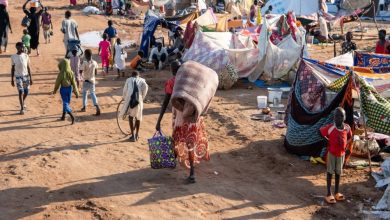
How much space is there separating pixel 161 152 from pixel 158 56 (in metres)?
9.04

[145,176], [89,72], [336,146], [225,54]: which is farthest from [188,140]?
[225,54]

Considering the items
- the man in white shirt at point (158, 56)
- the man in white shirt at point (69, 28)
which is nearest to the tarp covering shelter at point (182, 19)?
the man in white shirt at point (158, 56)

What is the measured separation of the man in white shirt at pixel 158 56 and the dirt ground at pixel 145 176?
4.70 meters

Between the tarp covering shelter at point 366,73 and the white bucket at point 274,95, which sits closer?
the tarp covering shelter at point 366,73

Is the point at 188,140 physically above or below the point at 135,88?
below

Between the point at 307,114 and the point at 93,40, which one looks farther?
the point at 93,40

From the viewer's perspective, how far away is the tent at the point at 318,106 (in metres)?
8.17

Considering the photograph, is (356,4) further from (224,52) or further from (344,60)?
(344,60)

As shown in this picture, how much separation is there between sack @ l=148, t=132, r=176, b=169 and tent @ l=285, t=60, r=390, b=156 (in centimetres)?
234

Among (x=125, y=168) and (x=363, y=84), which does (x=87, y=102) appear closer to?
(x=125, y=168)

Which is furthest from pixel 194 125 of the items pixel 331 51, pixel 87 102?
pixel 331 51

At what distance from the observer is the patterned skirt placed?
763 cm

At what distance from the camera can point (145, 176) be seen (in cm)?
807

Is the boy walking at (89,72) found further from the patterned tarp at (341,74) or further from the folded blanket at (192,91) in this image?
the patterned tarp at (341,74)
